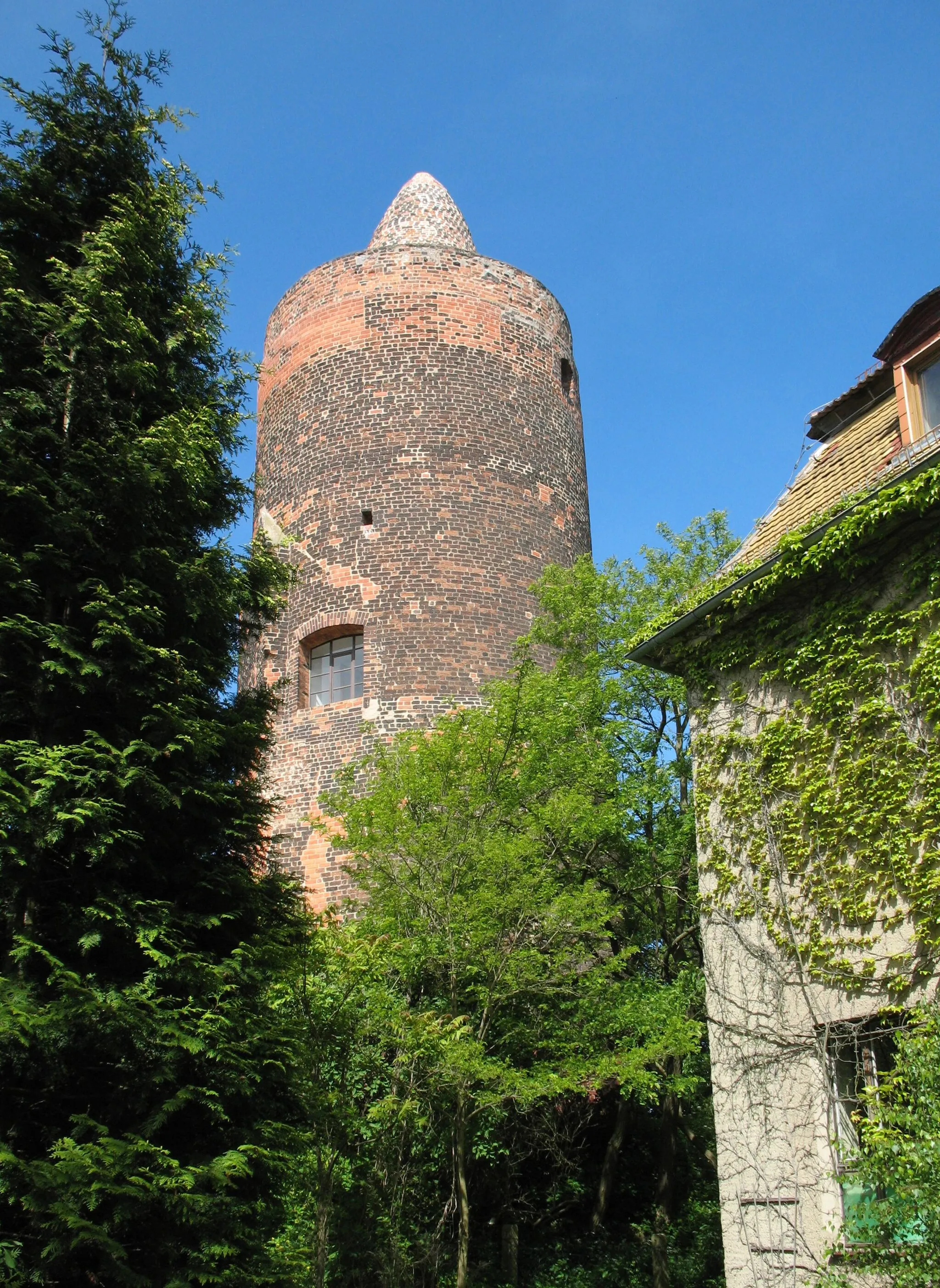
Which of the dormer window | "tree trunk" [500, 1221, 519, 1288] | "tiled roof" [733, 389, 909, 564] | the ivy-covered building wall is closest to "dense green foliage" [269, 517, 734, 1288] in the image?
"tree trunk" [500, 1221, 519, 1288]

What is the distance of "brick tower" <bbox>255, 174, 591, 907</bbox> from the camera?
17547 mm

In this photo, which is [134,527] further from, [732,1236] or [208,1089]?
[732,1236]

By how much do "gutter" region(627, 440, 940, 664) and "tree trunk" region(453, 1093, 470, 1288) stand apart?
4.37 m

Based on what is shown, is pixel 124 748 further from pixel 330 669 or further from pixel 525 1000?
pixel 330 669

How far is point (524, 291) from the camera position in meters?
20.8

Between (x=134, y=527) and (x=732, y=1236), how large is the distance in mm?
6112

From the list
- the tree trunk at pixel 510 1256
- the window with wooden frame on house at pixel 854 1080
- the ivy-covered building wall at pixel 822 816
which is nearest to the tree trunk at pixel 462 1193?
the tree trunk at pixel 510 1256

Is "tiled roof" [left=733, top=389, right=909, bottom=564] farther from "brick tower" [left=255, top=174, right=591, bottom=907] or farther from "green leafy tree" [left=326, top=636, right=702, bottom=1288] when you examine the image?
"brick tower" [left=255, top=174, right=591, bottom=907]

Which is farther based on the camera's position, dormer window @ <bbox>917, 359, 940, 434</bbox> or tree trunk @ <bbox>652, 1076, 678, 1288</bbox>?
tree trunk @ <bbox>652, 1076, 678, 1288</bbox>

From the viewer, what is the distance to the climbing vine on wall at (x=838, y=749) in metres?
7.49

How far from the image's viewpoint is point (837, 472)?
921 centimetres

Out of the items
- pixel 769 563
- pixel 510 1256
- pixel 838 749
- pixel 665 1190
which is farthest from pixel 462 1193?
pixel 769 563

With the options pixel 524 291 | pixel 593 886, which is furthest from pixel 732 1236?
pixel 524 291

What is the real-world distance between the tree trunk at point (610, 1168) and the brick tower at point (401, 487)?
483cm
